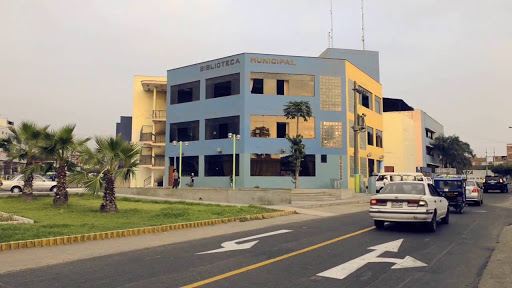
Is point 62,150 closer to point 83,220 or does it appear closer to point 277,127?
point 83,220

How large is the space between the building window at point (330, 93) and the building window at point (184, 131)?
13373 mm

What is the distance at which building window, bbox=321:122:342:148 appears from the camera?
3838 cm

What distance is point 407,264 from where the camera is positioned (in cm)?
766

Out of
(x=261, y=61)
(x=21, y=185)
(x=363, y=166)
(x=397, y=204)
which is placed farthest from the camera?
(x=363, y=166)

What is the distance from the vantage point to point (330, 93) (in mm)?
39125

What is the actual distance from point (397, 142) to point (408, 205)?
164 ft

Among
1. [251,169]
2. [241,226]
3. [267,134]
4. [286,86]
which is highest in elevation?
[286,86]

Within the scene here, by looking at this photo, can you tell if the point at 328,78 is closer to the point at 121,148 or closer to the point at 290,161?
the point at 290,161

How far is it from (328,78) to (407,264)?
33085 mm

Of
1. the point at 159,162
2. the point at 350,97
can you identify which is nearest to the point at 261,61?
the point at 350,97

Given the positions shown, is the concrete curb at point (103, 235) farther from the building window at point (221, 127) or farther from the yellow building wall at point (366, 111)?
the yellow building wall at point (366, 111)

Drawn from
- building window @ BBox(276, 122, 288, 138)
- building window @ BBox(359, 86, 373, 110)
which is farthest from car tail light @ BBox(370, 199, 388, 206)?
building window @ BBox(359, 86, 373, 110)

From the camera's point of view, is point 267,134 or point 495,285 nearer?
point 495,285

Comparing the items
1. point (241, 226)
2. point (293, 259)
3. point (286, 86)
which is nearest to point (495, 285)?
point (293, 259)
